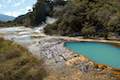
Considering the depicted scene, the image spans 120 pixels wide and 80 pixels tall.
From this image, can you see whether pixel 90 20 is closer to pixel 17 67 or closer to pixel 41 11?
pixel 41 11

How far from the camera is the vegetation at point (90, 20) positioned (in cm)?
3423

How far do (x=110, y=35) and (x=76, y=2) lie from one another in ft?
36.4

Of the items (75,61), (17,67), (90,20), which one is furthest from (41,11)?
(17,67)

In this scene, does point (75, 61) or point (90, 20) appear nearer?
point (75, 61)

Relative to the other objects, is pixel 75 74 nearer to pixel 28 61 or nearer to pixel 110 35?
pixel 28 61

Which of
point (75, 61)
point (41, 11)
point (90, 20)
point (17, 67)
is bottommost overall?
point (75, 61)

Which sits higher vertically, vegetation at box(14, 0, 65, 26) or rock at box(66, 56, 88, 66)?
vegetation at box(14, 0, 65, 26)

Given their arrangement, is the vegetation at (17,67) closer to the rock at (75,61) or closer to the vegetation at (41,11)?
the rock at (75,61)

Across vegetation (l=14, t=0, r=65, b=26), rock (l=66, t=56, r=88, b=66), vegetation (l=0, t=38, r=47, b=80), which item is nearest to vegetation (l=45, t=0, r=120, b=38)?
vegetation (l=14, t=0, r=65, b=26)

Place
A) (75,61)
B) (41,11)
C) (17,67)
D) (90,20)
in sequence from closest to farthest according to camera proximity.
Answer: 1. (17,67)
2. (75,61)
3. (90,20)
4. (41,11)

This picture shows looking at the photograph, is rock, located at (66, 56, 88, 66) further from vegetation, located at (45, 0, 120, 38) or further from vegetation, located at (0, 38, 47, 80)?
vegetation, located at (45, 0, 120, 38)

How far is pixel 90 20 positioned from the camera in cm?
3775

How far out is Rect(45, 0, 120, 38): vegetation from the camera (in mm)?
34231

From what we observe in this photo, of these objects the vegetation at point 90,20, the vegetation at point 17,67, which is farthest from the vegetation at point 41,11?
the vegetation at point 17,67
